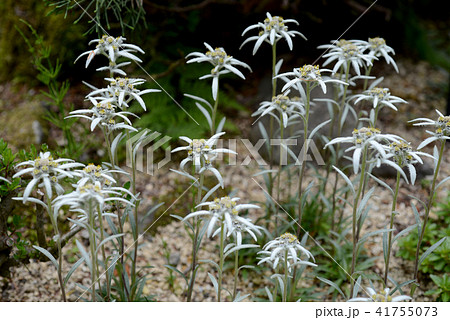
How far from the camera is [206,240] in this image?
9.62 feet

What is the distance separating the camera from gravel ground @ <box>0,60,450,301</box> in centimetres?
250

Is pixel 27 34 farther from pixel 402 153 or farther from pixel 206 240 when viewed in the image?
pixel 402 153

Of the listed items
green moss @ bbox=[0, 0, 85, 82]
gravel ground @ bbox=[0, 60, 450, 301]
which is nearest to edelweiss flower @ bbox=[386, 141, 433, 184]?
gravel ground @ bbox=[0, 60, 450, 301]

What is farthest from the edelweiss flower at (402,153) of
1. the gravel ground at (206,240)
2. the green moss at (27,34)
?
the green moss at (27,34)

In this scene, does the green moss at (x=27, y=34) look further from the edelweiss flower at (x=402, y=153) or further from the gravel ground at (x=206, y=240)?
the edelweiss flower at (x=402, y=153)

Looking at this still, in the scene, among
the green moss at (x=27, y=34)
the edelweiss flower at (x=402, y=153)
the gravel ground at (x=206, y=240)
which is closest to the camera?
the edelweiss flower at (x=402, y=153)

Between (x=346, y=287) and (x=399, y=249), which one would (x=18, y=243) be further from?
(x=399, y=249)

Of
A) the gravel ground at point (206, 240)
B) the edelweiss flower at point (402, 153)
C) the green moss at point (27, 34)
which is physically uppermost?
the green moss at point (27, 34)

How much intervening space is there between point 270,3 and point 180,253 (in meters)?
2.23

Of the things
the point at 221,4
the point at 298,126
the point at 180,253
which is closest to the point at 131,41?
the point at 221,4

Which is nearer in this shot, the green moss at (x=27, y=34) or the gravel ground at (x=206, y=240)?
the gravel ground at (x=206, y=240)

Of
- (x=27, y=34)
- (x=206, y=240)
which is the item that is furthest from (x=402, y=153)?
(x=27, y=34)

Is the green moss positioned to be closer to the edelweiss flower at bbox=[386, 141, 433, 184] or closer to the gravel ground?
the gravel ground

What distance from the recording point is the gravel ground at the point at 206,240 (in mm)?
2496
